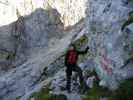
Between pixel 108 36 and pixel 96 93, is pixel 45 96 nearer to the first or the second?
pixel 96 93

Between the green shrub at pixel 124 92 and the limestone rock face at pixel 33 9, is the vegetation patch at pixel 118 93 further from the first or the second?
the limestone rock face at pixel 33 9

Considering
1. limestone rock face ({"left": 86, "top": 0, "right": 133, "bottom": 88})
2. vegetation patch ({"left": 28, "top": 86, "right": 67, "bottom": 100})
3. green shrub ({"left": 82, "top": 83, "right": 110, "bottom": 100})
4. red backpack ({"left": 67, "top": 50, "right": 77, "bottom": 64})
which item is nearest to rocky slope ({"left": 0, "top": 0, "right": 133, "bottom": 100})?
limestone rock face ({"left": 86, "top": 0, "right": 133, "bottom": 88})

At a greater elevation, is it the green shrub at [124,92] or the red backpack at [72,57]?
the red backpack at [72,57]

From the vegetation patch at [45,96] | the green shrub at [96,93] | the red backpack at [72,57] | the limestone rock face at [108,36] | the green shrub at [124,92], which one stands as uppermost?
the limestone rock face at [108,36]

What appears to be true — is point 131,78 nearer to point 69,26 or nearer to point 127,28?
point 127,28

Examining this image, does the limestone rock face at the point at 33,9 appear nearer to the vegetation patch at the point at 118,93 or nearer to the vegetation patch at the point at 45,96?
the vegetation patch at the point at 45,96

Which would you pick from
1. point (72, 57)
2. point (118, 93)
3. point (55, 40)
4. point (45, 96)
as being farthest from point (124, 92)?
point (55, 40)

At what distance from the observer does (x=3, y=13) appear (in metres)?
56.4

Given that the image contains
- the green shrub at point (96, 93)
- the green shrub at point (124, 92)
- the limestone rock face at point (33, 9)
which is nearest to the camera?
the green shrub at point (124, 92)

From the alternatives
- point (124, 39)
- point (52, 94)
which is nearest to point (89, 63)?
point (52, 94)

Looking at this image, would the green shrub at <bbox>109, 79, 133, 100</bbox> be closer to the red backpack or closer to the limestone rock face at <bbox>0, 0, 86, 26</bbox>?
the red backpack

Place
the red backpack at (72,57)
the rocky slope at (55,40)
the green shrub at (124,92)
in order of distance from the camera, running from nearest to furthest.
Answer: the green shrub at (124,92), the rocky slope at (55,40), the red backpack at (72,57)

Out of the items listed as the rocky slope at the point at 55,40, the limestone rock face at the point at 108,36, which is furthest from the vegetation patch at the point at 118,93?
the limestone rock face at the point at 108,36

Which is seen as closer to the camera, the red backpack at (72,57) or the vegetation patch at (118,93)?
the vegetation patch at (118,93)
